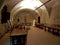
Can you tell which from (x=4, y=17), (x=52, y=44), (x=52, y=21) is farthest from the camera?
(x=52, y=21)

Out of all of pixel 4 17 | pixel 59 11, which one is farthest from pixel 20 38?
pixel 59 11

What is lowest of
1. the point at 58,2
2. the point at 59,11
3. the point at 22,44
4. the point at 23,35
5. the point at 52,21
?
the point at 22,44

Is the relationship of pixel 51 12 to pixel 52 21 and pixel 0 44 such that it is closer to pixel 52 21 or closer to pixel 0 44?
pixel 52 21

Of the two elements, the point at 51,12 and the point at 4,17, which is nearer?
the point at 4,17

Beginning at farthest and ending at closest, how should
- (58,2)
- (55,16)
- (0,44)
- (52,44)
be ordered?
(55,16) < (58,2) < (0,44) < (52,44)

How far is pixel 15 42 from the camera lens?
27.6ft

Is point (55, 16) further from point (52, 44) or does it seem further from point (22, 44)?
point (52, 44)

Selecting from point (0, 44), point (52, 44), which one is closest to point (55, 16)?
point (0, 44)

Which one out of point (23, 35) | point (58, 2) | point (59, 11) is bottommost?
point (23, 35)

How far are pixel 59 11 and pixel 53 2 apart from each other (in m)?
1.12

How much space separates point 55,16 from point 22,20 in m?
13.1

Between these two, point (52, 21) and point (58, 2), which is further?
point (52, 21)

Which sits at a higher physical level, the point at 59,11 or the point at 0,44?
the point at 59,11

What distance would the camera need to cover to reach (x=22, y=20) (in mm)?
24875
